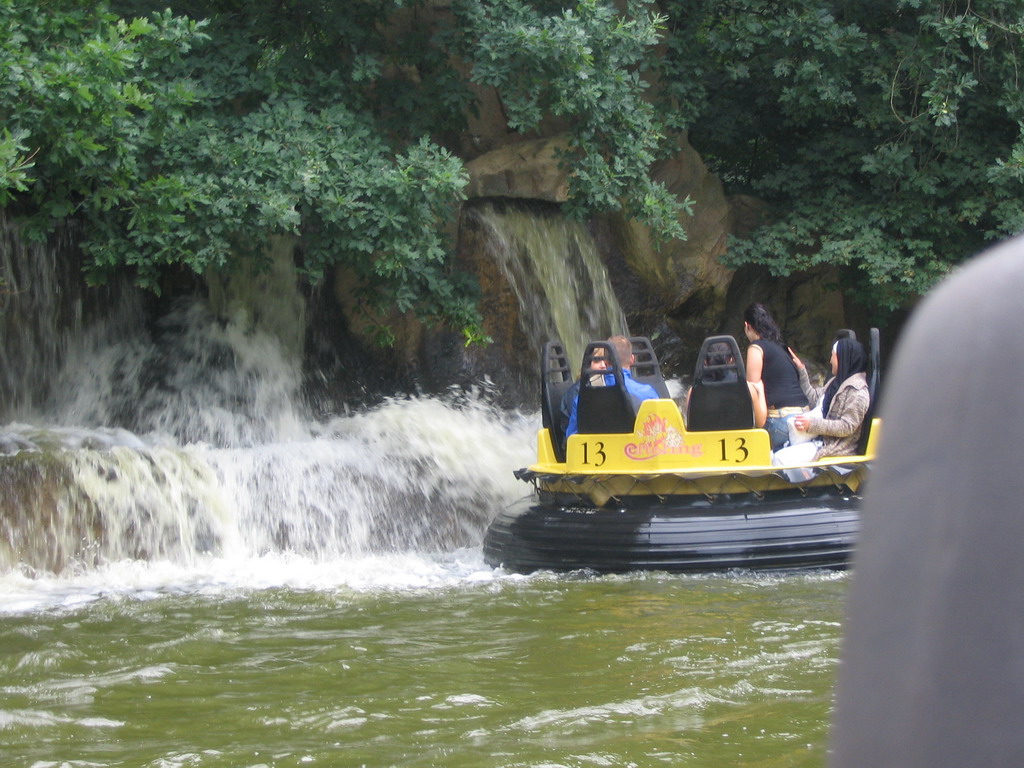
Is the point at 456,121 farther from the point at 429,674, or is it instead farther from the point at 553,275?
the point at 429,674

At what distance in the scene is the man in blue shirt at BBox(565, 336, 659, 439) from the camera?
809cm

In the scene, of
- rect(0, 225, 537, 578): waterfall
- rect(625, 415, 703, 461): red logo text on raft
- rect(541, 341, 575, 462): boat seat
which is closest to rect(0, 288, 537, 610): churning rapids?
rect(0, 225, 537, 578): waterfall

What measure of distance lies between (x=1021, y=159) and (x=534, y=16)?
18.4 ft

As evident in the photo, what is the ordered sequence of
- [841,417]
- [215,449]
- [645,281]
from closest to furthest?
1. [841,417]
2. [215,449]
3. [645,281]

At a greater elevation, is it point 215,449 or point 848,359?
point 848,359

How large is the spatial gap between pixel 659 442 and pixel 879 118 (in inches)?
307

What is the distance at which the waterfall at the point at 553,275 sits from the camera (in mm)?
12852

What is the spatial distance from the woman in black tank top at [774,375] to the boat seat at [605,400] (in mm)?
925

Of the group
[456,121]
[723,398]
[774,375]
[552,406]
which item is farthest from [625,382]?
[456,121]

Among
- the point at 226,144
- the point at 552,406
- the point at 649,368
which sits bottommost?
the point at 552,406

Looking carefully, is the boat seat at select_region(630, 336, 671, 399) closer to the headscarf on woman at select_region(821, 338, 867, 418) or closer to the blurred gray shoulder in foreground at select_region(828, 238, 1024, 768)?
the headscarf on woman at select_region(821, 338, 867, 418)

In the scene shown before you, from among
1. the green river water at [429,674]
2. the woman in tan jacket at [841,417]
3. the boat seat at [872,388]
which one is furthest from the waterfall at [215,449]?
the boat seat at [872,388]

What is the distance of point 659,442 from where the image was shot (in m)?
7.80

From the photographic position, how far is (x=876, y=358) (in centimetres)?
815
